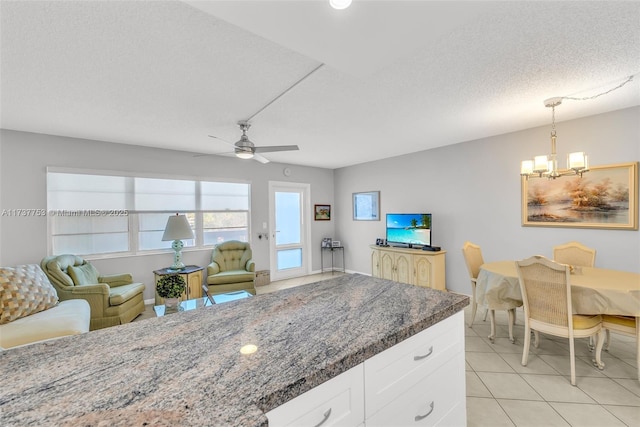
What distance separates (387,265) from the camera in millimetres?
4934

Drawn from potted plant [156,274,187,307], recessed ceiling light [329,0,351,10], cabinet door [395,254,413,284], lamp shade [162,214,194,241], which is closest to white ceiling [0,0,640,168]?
recessed ceiling light [329,0,351,10]

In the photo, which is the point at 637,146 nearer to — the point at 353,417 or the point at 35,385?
the point at 353,417

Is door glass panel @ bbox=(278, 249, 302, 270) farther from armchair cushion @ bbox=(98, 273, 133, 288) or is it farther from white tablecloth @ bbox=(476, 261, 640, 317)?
white tablecloth @ bbox=(476, 261, 640, 317)

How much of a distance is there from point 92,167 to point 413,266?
16.2 ft

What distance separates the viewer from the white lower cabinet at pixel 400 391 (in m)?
0.82

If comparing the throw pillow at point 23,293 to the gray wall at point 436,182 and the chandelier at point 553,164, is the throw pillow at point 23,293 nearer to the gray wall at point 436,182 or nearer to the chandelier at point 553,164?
the gray wall at point 436,182

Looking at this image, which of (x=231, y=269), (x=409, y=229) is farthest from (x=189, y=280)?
(x=409, y=229)

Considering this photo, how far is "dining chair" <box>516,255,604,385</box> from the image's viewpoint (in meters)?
2.13

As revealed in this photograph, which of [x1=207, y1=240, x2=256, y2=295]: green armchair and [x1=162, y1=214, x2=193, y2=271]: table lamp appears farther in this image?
[x1=207, y1=240, x2=256, y2=295]: green armchair

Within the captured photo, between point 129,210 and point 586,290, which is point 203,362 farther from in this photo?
point 129,210

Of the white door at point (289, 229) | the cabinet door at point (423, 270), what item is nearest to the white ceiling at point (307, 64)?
the cabinet door at point (423, 270)

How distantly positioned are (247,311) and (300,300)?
0.92ft

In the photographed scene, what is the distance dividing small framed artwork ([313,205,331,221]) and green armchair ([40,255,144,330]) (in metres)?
3.68

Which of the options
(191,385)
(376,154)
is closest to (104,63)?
(191,385)
